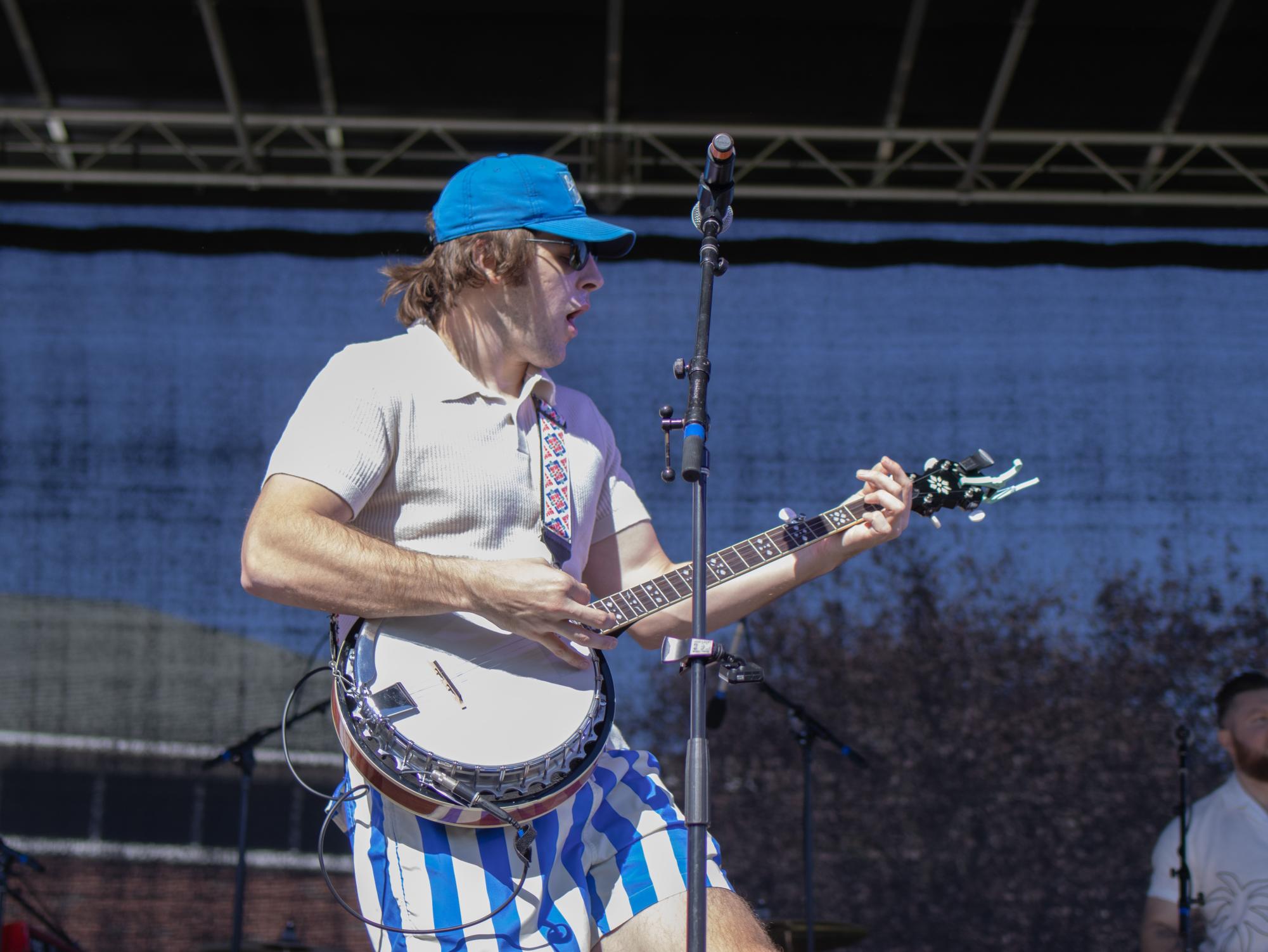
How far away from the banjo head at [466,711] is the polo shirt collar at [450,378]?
52 centimetres

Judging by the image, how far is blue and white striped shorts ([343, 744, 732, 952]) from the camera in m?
2.51

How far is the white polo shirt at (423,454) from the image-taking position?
2.71m

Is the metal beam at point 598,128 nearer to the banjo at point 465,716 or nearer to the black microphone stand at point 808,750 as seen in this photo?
the black microphone stand at point 808,750

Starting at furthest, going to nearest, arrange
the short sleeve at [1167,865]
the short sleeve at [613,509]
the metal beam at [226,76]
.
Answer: the metal beam at [226,76] → the short sleeve at [1167,865] → the short sleeve at [613,509]

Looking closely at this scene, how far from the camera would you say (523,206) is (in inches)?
121

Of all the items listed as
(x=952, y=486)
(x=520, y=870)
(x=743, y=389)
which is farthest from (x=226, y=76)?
(x=520, y=870)

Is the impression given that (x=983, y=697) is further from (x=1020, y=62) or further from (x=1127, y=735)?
(x=1020, y=62)

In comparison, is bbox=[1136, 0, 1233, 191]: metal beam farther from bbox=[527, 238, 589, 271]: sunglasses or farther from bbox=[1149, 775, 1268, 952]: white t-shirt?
bbox=[527, 238, 589, 271]: sunglasses

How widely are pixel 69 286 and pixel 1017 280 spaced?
15.3ft

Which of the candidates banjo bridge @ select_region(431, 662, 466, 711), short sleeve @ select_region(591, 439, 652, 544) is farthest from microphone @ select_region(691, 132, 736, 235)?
banjo bridge @ select_region(431, 662, 466, 711)

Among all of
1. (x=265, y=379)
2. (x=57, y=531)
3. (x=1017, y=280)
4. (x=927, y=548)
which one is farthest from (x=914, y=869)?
(x=57, y=531)

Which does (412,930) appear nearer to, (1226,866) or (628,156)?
(1226,866)

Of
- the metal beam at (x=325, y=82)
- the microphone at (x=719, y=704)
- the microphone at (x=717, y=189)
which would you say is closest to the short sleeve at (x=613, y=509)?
the microphone at (x=717, y=189)

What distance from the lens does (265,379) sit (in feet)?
20.6
